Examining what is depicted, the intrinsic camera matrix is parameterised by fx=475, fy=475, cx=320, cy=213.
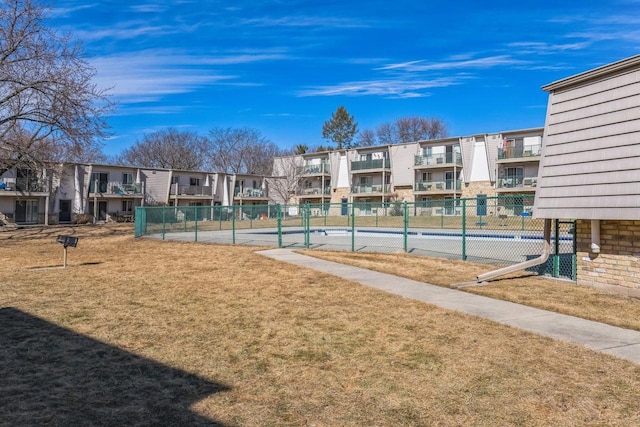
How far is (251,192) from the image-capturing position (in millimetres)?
57750

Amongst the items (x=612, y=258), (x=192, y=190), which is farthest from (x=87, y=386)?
(x=192, y=190)

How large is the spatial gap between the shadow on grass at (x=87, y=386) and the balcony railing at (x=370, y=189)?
46.4 m

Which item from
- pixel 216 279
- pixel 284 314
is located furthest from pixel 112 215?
pixel 284 314

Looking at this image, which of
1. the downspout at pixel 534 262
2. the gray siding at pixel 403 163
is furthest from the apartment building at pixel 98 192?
the downspout at pixel 534 262

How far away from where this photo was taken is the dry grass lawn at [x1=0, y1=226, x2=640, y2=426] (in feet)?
12.3

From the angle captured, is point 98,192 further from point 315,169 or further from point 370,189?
point 370,189

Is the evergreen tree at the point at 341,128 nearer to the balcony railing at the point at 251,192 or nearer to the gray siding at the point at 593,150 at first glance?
the balcony railing at the point at 251,192

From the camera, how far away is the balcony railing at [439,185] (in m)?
45.3

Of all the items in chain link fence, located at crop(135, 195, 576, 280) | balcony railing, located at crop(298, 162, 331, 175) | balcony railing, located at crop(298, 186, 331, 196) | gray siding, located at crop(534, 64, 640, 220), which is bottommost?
chain link fence, located at crop(135, 195, 576, 280)

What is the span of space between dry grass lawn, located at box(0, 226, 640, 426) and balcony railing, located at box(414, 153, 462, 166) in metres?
39.2

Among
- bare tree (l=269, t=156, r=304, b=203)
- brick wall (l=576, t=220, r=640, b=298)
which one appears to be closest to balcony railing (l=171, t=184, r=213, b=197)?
bare tree (l=269, t=156, r=304, b=203)

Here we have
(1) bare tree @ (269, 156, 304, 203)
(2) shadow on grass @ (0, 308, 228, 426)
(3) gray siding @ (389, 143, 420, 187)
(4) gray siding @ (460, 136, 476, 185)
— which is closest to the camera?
(2) shadow on grass @ (0, 308, 228, 426)

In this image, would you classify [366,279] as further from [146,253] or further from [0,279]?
[146,253]

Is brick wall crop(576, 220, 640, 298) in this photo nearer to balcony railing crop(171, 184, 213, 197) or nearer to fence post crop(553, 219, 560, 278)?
fence post crop(553, 219, 560, 278)
